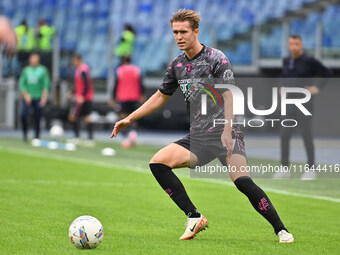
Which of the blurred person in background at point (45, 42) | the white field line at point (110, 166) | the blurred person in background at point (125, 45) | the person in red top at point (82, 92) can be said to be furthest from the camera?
the blurred person in background at point (45, 42)

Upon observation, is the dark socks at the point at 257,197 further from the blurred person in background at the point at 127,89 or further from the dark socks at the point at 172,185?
the blurred person in background at the point at 127,89

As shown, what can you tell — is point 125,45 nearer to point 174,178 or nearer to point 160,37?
point 160,37

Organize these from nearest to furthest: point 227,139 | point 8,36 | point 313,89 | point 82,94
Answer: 1. point 8,36
2. point 227,139
3. point 313,89
4. point 82,94

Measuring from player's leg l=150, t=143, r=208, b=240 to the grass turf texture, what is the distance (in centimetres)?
14

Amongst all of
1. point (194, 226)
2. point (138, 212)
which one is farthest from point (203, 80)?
point (138, 212)

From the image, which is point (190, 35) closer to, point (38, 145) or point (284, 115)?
point (284, 115)

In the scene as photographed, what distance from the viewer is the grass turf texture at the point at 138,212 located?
6273mm

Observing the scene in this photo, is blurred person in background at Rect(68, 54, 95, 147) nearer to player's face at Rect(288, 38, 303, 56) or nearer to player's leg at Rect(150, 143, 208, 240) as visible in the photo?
player's face at Rect(288, 38, 303, 56)

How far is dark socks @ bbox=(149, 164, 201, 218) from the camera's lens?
6.60m

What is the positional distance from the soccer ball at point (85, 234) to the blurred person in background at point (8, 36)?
5.32 ft

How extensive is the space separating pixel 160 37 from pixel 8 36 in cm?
2531

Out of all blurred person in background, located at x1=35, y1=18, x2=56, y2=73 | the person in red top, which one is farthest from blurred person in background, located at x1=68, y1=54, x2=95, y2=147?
blurred person in background, located at x1=35, y1=18, x2=56, y2=73

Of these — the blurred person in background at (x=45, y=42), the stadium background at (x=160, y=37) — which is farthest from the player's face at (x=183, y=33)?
the blurred person in background at (x=45, y=42)

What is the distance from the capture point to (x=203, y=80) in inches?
257
